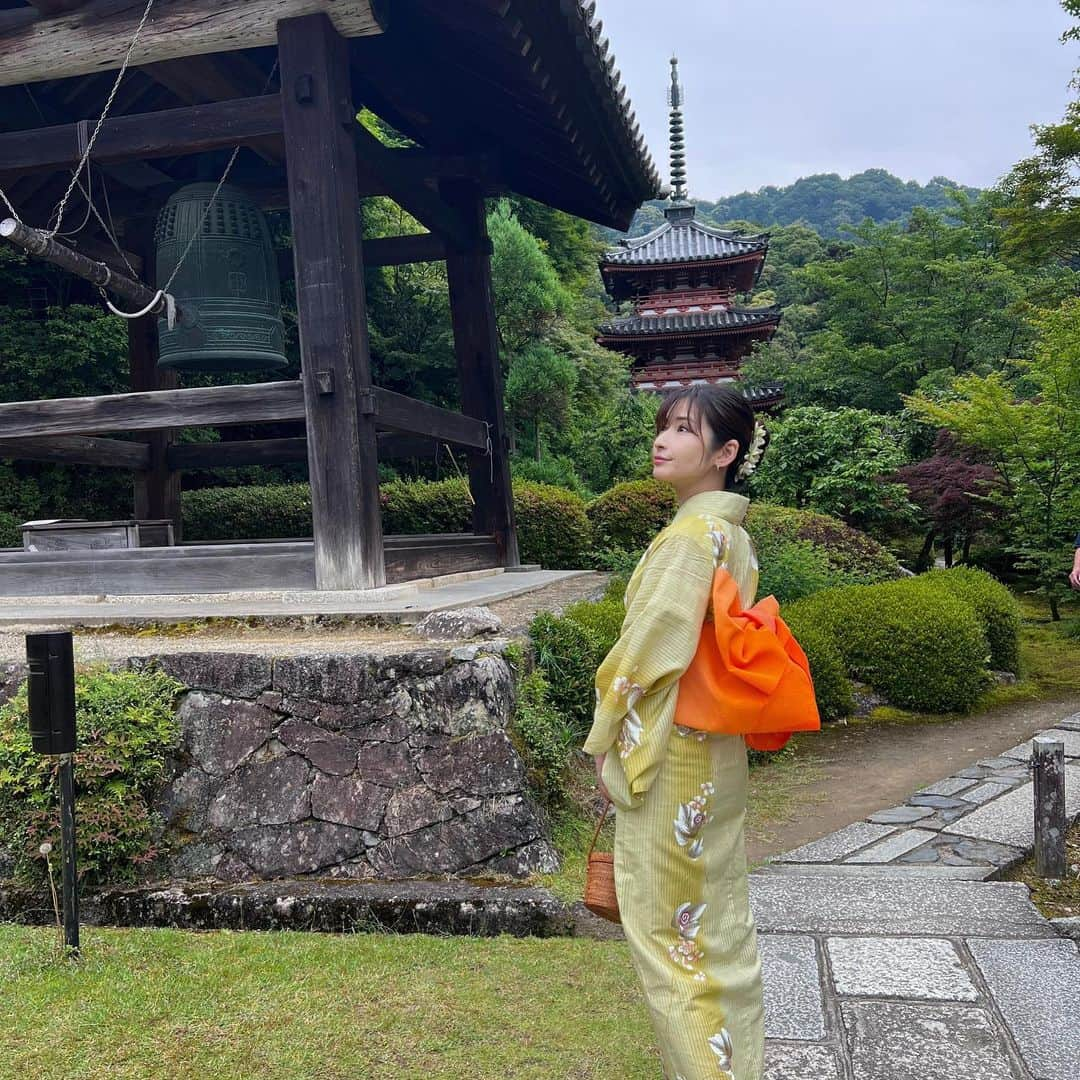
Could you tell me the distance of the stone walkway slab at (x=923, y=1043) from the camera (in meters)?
2.14

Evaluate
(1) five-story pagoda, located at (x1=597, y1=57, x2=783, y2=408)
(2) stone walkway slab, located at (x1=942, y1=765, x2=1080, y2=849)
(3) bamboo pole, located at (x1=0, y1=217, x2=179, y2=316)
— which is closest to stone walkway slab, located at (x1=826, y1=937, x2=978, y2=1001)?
(2) stone walkway slab, located at (x1=942, y1=765, x2=1080, y2=849)

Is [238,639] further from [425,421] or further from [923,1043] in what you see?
[923,1043]

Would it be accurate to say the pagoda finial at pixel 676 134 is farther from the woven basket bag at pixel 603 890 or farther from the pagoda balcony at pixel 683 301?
the woven basket bag at pixel 603 890

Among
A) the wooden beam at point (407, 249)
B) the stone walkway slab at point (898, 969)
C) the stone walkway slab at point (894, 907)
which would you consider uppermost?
the wooden beam at point (407, 249)

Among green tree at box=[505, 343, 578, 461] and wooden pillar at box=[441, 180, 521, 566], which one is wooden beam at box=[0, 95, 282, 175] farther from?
green tree at box=[505, 343, 578, 461]

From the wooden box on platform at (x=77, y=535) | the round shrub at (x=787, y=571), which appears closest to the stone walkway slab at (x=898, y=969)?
the wooden box on platform at (x=77, y=535)

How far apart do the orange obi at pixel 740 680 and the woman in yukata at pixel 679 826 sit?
35 mm

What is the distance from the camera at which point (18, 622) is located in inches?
179

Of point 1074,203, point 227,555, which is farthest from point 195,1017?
point 1074,203

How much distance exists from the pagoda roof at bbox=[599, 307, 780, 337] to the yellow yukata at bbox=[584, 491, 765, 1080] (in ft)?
60.2

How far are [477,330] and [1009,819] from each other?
479cm

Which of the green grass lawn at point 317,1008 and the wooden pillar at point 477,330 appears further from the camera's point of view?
the wooden pillar at point 477,330

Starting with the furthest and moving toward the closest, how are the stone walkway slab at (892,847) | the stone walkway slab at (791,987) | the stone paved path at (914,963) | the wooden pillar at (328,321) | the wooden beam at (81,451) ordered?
the wooden beam at (81,451) → the wooden pillar at (328,321) → the stone walkway slab at (892,847) → the stone walkway slab at (791,987) → the stone paved path at (914,963)

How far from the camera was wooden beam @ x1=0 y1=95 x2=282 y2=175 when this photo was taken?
15.5 feet
